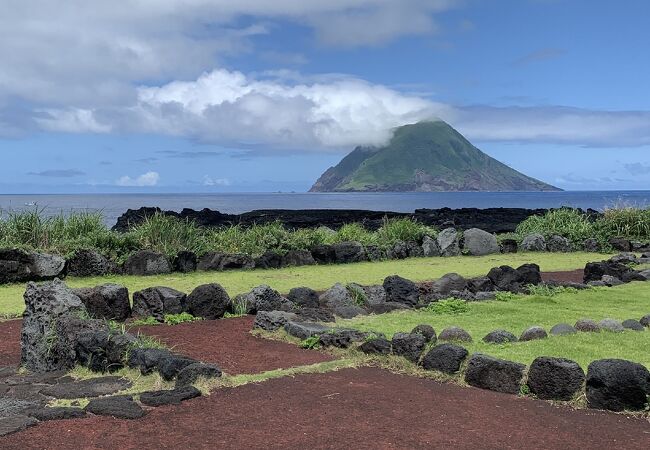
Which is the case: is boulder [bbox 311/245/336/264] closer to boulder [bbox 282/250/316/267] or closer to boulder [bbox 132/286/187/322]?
boulder [bbox 282/250/316/267]

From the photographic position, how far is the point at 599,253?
24812mm

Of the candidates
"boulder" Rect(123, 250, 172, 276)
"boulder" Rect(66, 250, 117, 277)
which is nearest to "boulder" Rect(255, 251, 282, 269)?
"boulder" Rect(123, 250, 172, 276)

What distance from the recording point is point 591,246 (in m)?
25.5

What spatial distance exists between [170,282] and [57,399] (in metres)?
9.03

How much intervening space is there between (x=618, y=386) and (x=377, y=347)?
2.99 metres

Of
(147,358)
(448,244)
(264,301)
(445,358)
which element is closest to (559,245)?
(448,244)

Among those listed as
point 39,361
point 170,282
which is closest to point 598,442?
point 39,361

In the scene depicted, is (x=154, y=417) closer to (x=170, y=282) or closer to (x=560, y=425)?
(x=560, y=425)

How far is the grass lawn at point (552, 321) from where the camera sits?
28.9 ft

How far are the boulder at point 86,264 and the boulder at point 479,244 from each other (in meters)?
12.4

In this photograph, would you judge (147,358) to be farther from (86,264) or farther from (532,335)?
(86,264)

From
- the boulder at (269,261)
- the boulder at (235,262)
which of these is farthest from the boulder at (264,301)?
the boulder at (269,261)

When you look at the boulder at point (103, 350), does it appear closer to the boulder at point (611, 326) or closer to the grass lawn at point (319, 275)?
the grass lawn at point (319, 275)

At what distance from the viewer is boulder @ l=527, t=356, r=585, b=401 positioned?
23.8 feet
